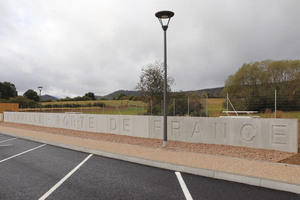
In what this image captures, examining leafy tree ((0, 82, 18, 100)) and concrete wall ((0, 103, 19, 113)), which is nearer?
concrete wall ((0, 103, 19, 113))

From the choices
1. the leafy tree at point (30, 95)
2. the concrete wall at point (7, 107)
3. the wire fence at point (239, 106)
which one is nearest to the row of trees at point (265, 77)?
the wire fence at point (239, 106)

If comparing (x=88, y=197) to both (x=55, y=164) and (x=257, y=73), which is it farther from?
(x=257, y=73)

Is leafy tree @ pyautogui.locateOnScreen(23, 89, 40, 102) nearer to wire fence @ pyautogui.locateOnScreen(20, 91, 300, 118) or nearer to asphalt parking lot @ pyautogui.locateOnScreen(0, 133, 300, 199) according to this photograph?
wire fence @ pyautogui.locateOnScreen(20, 91, 300, 118)

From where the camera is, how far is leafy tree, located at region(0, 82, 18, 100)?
91.3 m

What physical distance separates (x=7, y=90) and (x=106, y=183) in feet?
358

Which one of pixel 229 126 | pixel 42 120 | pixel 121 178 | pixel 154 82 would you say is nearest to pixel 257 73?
pixel 154 82

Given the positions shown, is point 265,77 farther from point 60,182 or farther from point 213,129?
point 60,182

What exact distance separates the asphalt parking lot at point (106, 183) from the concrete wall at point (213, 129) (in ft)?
13.9

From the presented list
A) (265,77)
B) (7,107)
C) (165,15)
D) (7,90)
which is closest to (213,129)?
(165,15)

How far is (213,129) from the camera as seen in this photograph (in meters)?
9.54

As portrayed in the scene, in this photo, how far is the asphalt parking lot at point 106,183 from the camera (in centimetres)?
423

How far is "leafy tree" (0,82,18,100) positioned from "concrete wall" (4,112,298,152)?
95598mm

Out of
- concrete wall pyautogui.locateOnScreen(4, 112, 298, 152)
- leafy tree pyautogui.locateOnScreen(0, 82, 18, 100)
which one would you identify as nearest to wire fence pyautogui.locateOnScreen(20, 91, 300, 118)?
concrete wall pyautogui.locateOnScreen(4, 112, 298, 152)

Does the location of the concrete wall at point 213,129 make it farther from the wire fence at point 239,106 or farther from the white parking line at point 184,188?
the white parking line at point 184,188
